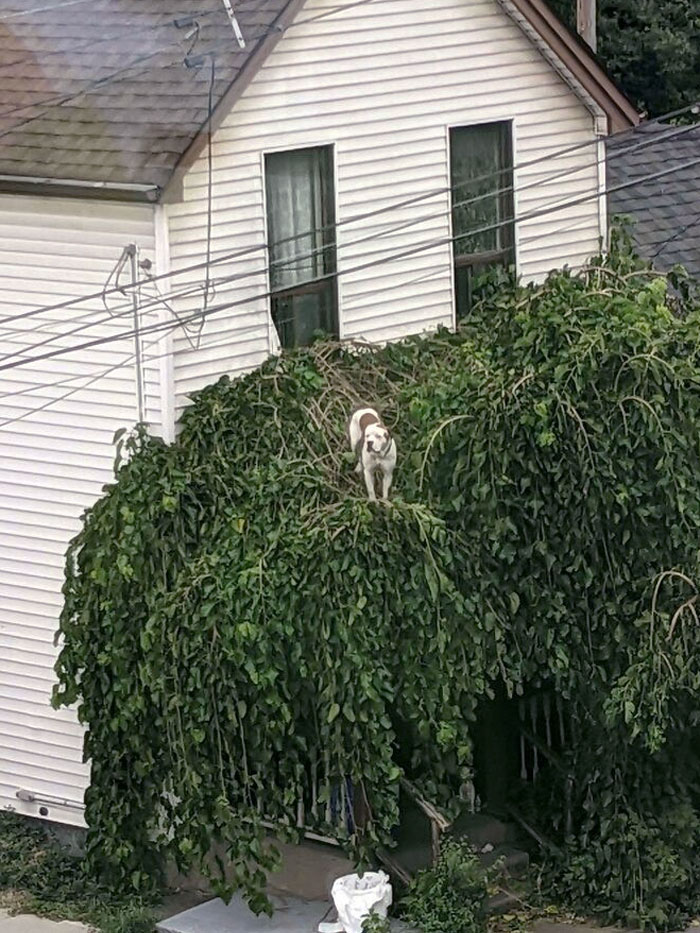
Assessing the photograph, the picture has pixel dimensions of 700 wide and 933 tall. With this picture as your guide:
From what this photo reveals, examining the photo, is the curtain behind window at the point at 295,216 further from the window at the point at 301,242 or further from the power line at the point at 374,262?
the power line at the point at 374,262

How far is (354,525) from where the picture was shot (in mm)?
11195

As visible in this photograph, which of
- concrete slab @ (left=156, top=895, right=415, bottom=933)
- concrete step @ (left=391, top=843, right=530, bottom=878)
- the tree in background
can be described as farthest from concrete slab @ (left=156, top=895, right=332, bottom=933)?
the tree in background

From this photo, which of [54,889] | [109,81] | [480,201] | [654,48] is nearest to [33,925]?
[54,889]

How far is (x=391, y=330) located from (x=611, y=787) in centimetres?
371

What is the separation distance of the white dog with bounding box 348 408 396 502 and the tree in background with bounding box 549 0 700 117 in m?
13.6

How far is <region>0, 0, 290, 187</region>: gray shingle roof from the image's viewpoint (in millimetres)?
12242

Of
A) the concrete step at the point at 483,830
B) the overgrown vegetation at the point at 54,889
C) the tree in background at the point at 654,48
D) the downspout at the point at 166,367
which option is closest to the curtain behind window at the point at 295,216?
the downspout at the point at 166,367

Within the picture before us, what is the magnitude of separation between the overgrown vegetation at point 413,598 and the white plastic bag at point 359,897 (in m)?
0.26

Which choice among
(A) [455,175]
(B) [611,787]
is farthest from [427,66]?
(B) [611,787]

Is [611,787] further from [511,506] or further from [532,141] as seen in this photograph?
[532,141]

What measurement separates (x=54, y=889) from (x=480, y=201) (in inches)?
235

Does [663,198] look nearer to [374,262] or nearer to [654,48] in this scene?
[374,262]

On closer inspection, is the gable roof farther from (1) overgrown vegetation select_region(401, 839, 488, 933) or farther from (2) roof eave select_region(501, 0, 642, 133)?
(1) overgrown vegetation select_region(401, 839, 488, 933)

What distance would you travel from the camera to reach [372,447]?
1149 centimetres
